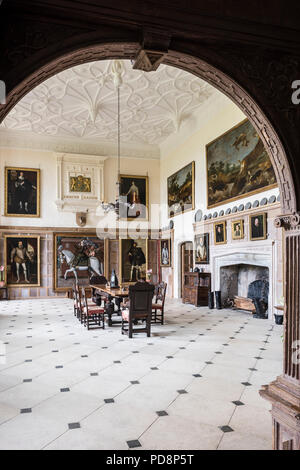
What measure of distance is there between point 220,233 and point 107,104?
7047mm

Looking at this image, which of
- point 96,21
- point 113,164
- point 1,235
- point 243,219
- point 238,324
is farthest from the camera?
point 113,164

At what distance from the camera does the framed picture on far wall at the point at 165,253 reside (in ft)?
55.1

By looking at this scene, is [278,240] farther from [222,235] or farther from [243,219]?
[222,235]

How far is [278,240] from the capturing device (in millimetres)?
9586

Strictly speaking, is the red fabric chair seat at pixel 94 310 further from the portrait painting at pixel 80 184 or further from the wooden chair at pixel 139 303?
the portrait painting at pixel 80 184

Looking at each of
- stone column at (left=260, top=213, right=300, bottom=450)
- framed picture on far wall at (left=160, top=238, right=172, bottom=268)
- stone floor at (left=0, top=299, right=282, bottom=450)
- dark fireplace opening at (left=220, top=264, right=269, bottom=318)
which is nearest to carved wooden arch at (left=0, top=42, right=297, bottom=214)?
stone column at (left=260, top=213, right=300, bottom=450)

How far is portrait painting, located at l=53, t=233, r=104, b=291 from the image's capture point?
16.7m

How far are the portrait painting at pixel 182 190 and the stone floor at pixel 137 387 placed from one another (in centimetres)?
709

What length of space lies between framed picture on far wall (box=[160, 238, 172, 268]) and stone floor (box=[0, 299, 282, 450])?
7.90 meters

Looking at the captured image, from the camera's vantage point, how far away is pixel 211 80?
9.38 feet

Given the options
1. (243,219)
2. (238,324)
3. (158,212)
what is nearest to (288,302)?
(238,324)

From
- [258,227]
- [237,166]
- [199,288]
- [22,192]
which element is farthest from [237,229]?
[22,192]

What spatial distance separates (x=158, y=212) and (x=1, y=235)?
7.73 meters

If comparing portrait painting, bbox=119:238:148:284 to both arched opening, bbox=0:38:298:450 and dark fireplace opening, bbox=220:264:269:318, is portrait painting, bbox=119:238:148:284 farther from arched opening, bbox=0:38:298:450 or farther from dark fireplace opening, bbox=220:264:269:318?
Answer: arched opening, bbox=0:38:298:450
